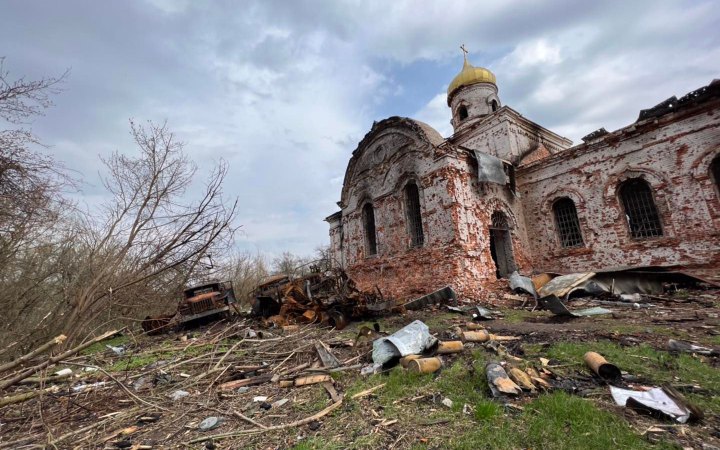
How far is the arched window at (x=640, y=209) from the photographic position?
1095cm

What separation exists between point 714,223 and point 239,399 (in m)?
13.4

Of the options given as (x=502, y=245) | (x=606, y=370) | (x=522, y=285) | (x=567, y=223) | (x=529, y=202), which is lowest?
(x=606, y=370)

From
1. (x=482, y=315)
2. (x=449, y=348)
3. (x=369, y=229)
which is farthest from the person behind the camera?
(x=369, y=229)

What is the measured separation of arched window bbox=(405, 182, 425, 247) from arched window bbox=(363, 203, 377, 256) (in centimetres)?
233

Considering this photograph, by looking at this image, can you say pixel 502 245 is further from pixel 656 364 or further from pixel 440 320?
pixel 656 364

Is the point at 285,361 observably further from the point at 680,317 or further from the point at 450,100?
the point at 450,100

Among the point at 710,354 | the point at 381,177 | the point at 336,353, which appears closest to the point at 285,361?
the point at 336,353

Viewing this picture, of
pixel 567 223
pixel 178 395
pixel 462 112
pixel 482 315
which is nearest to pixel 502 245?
pixel 567 223

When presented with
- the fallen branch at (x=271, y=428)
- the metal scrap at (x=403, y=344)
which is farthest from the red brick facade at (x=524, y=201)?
the fallen branch at (x=271, y=428)

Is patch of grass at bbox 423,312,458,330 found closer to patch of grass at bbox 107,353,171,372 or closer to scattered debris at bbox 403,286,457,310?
scattered debris at bbox 403,286,457,310

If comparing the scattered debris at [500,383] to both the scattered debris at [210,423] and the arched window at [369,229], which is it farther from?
the arched window at [369,229]

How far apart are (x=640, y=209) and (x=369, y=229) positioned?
10.6 meters

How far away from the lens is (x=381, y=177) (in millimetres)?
15211

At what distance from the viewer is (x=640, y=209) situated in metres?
11.2
